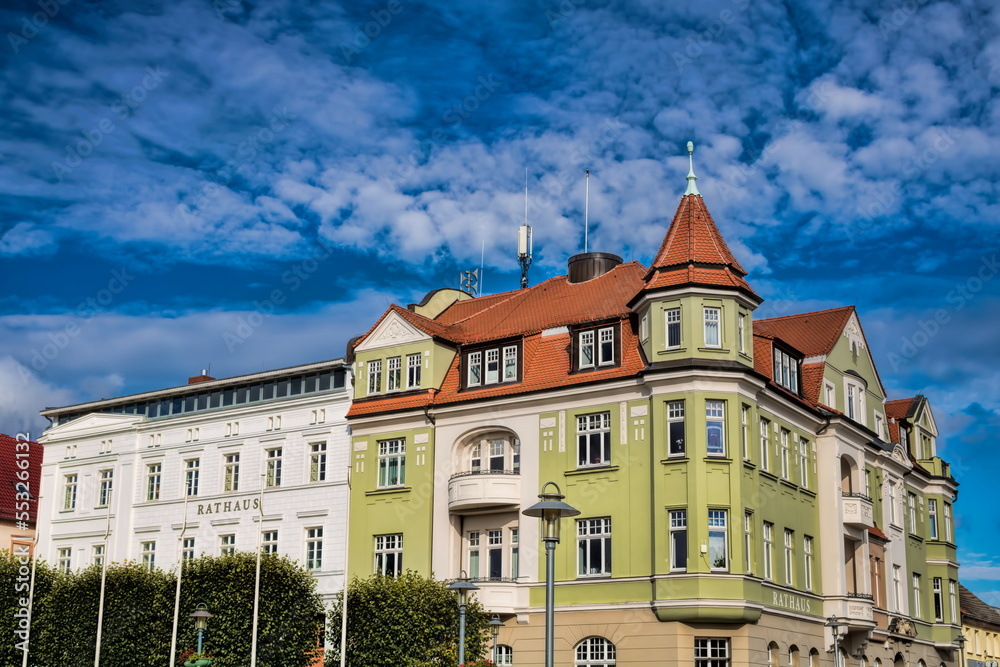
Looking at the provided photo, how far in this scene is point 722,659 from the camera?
42969mm

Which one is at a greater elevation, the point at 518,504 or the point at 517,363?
the point at 517,363

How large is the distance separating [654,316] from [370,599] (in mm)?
14732

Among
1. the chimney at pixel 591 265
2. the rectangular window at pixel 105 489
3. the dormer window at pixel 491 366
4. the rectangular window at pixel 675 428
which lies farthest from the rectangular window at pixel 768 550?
the rectangular window at pixel 105 489

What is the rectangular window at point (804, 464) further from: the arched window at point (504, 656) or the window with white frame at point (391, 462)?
the window with white frame at point (391, 462)

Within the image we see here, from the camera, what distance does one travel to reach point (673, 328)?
45625mm

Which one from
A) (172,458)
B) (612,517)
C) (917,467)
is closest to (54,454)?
(172,458)

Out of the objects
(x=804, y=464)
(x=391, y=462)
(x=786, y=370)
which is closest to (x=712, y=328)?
(x=786, y=370)

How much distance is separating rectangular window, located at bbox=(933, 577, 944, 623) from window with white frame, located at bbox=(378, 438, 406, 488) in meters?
28.0

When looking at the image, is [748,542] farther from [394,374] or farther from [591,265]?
[394,374]

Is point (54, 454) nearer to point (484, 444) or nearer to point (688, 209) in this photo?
point (484, 444)

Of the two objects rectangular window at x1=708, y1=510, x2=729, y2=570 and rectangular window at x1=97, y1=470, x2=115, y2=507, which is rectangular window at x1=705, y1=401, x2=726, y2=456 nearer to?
rectangular window at x1=708, y1=510, x2=729, y2=570

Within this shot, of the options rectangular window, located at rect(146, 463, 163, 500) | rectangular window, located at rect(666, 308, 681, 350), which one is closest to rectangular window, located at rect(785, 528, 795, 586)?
rectangular window, located at rect(666, 308, 681, 350)

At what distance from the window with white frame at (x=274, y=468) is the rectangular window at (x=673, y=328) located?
65.1ft

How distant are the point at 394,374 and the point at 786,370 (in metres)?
16.4
